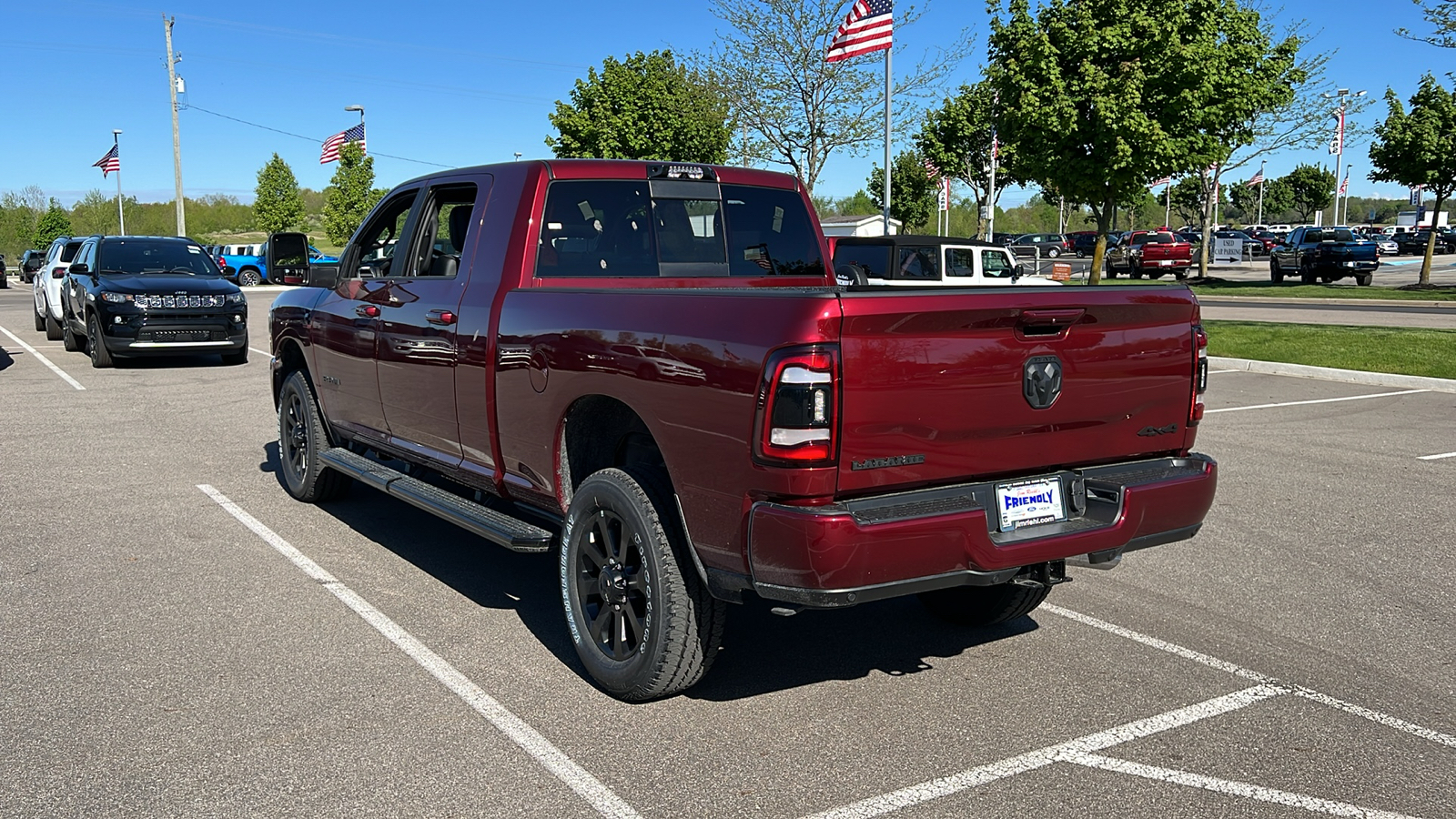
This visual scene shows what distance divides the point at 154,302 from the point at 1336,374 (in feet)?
50.0

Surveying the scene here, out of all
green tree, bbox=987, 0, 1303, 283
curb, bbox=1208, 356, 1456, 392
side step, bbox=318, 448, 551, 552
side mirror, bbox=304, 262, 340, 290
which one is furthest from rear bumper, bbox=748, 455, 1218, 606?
green tree, bbox=987, 0, 1303, 283

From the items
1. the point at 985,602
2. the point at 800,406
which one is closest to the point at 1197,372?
the point at 985,602

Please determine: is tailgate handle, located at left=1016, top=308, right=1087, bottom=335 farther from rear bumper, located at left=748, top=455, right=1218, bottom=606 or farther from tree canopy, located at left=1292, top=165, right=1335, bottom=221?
tree canopy, located at left=1292, top=165, right=1335, bottom=221

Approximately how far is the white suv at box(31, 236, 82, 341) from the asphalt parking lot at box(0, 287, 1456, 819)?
14278mm

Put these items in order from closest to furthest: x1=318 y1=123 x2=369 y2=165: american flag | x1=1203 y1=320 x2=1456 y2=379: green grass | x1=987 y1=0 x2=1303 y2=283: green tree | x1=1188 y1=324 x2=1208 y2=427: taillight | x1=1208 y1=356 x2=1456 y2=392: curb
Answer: x1=1188 y1=324 x2=1208 y2=427: taillight, x1=1208 y1=356 x2=1456 y2=392: curb, x1=1203 y1=320 x2=1456 y2=379: green grass, x1=987 y1=0 x2=1303 y2=283: green tree, x1=318 y1=123 x2=369 y2=165: american flag

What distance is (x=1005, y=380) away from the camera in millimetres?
3902

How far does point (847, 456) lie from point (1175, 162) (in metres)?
22.9

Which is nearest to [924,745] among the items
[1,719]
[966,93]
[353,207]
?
[1,719]

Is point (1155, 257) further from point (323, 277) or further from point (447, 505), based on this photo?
point (447, 505)

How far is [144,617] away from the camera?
5.28 m

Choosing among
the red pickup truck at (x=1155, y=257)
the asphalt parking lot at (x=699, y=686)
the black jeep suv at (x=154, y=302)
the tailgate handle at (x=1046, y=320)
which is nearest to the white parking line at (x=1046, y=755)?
the asphalt parking lot at (x=699, y=686)

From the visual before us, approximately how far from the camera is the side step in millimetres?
4762

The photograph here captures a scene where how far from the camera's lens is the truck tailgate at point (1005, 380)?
11.9ft

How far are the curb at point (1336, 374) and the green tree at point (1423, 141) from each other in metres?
18.4
